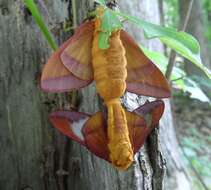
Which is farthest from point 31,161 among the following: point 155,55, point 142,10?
point 142,10

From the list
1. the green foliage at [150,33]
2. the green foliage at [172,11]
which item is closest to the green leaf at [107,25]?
the green foliage at [150,33]

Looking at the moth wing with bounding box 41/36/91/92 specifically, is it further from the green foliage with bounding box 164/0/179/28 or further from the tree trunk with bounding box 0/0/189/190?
the green foliage with bounding box 164/0/179/28

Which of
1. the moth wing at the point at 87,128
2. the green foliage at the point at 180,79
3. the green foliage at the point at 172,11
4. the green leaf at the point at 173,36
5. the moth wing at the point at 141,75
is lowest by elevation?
the green foliage at the point at 172,11

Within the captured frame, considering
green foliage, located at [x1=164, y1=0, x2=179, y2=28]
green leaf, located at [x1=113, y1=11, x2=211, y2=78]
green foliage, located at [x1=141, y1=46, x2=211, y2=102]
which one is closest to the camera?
green leaf, located at [x1=113, y1=11, x2=211, y2=78]

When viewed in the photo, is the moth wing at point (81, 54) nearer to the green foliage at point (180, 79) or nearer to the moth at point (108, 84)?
the moth at point (108, 84)

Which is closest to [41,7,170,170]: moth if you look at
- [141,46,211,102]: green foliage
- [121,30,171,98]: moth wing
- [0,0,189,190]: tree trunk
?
[121,30,171,98]: moth wing

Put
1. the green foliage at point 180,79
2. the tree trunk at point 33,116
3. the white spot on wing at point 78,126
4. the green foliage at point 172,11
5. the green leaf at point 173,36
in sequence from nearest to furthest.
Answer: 1. the green leaf at point 173,36
2. the white spot on wing at point 78,126
3. the tree trunk at point 33,116
4. the green foliage at point 180,79
5. the green foliage at point 172,11

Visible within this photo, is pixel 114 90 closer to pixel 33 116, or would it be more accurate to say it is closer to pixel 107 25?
pixel 107 25
